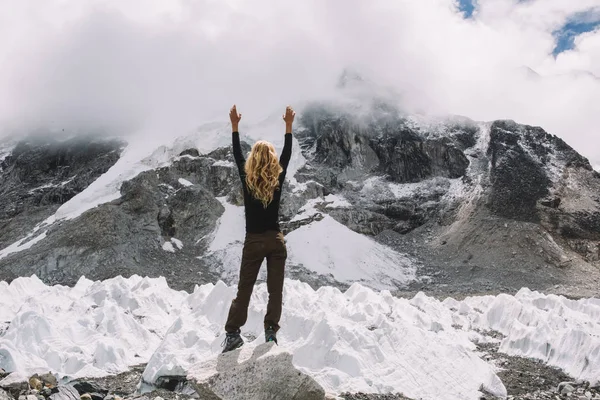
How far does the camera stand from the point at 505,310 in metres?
19.9

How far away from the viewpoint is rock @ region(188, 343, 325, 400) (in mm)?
5250

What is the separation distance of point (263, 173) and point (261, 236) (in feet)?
2.22

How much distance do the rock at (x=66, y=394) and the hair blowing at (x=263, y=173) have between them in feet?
12.4

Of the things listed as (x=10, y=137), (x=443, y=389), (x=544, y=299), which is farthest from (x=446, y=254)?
(x=10, y=137)

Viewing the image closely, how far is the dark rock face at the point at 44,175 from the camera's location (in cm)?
6273

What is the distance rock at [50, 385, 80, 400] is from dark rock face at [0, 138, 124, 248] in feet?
187

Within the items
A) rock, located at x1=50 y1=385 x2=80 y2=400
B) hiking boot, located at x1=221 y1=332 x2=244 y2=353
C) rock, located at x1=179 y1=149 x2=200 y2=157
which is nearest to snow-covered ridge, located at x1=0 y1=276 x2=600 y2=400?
hiking boot, located at x1=221 y1=332 x2=244 y2=353

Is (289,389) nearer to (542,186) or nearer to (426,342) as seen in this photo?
(426,342)

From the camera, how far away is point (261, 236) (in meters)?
5.55

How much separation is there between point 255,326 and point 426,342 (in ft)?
16.6

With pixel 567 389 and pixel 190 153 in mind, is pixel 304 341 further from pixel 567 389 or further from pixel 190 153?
pixel 190 153

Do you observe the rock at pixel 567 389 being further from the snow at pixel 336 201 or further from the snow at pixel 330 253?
the snow at pixel 336 201

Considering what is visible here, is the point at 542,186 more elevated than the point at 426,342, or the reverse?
the point at 542,186

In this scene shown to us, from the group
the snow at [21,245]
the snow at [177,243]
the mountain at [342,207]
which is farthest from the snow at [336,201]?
the snow at [21,245]
